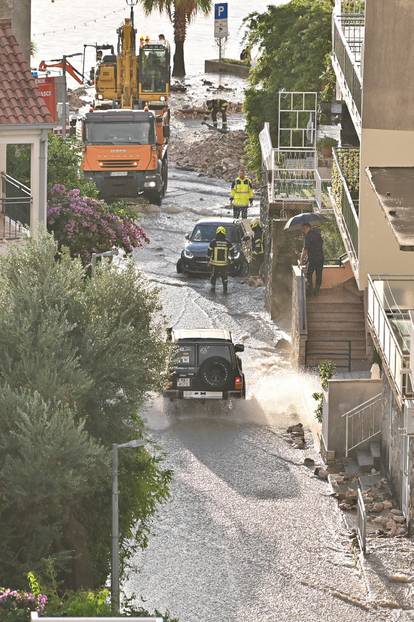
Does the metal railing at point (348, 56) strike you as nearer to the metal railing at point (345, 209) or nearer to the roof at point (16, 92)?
the metal railing at point (345, 209)

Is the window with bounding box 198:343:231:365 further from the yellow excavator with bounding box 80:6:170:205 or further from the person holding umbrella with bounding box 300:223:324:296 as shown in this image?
the yellow excavator with bounding box 80:6:170:205

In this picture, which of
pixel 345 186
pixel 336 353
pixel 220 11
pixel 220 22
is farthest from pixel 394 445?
pixel 220 11

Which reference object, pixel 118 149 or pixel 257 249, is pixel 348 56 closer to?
pixel 257 249

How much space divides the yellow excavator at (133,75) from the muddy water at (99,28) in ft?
96.3

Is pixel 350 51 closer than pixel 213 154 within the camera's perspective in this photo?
Yes

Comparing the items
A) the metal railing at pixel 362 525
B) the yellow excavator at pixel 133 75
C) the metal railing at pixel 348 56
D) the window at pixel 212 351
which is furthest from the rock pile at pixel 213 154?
the metal railing at pixel 362 525

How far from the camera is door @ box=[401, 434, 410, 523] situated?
1368 inches

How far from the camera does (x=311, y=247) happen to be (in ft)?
150

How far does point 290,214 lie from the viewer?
2047 inches

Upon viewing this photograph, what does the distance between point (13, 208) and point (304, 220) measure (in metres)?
10.9

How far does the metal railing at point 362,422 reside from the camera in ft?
129

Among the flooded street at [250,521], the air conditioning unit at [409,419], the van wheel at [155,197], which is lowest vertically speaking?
the flooded street at [250,521]

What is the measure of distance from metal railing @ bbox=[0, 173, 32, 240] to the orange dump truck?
2403 centimetres

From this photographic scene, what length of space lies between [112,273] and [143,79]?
44.7m
